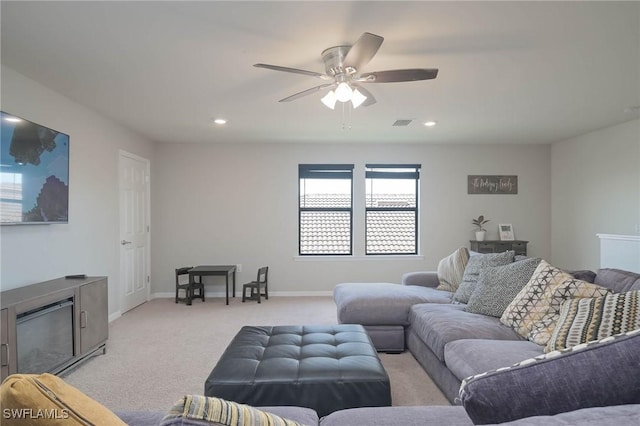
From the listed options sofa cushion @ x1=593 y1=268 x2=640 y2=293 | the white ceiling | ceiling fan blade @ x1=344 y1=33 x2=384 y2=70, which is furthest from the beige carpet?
the white ceiling

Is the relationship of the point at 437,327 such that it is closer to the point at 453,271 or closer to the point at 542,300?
the point at 542,300

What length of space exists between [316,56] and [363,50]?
Answer: 0.60m

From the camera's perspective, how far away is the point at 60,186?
3.06 metres

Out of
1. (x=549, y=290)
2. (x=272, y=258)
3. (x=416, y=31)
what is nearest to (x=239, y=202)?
(x=272, y=258)

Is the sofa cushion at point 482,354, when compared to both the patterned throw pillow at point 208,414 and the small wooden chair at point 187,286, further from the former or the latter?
the small wooden chair at point 187,286

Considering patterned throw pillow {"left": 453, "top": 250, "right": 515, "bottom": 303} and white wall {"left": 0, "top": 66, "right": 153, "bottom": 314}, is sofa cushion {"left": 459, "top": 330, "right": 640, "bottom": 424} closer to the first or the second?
patterned throw pillow {"left": 453, "top": 250, "right": 515, "bottom": 303}

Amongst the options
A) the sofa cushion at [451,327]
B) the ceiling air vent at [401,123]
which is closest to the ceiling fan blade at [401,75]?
the sofa cushion at [451,327]

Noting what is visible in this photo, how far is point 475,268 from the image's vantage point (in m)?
3.05

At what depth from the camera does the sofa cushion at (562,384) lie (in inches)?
31.3

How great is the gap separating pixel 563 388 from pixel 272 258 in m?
4.83

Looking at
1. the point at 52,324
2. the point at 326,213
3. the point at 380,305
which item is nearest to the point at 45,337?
the point at 52,324

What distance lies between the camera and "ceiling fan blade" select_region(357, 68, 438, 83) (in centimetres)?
216

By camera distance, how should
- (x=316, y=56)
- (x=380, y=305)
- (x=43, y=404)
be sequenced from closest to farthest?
(x=43, y=404) → (x=316, y=56) → (x=380, y=305)

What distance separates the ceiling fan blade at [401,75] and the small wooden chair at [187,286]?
12.6ft
